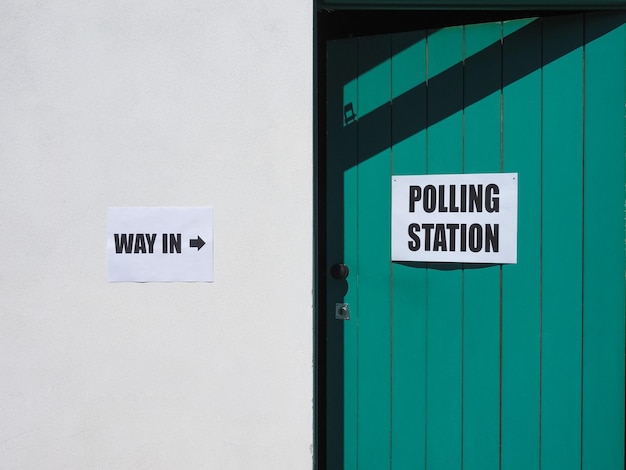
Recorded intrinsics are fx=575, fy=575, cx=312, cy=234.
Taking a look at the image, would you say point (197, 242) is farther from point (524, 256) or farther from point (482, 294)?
point (524, 256)

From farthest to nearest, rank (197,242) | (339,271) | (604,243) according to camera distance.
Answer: (339,271) → (197,242) → (604,243)

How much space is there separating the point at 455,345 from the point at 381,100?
0.99 m

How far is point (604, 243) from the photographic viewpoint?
206cm

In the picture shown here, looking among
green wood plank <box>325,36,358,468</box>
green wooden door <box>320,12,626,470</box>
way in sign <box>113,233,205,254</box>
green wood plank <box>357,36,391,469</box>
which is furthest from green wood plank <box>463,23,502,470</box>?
way in sign <box>113,233,205,254</box>

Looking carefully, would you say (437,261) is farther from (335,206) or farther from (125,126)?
(125,126)

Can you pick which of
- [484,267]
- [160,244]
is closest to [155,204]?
[160,244]

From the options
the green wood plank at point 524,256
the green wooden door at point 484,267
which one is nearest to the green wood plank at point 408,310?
the green wooden door at point 484,267

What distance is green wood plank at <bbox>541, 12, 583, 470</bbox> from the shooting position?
2.08m

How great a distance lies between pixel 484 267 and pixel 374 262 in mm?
416

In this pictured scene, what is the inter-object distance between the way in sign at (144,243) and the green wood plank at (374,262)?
72 centimetres

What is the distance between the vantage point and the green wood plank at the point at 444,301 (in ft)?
7.15

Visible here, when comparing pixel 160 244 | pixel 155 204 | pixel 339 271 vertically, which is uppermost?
pixel 155 204

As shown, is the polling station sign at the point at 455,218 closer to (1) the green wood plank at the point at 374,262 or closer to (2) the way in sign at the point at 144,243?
(1) the green wood plank at the point at 374,262

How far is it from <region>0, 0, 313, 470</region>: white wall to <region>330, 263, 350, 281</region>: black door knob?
0.22 metres
